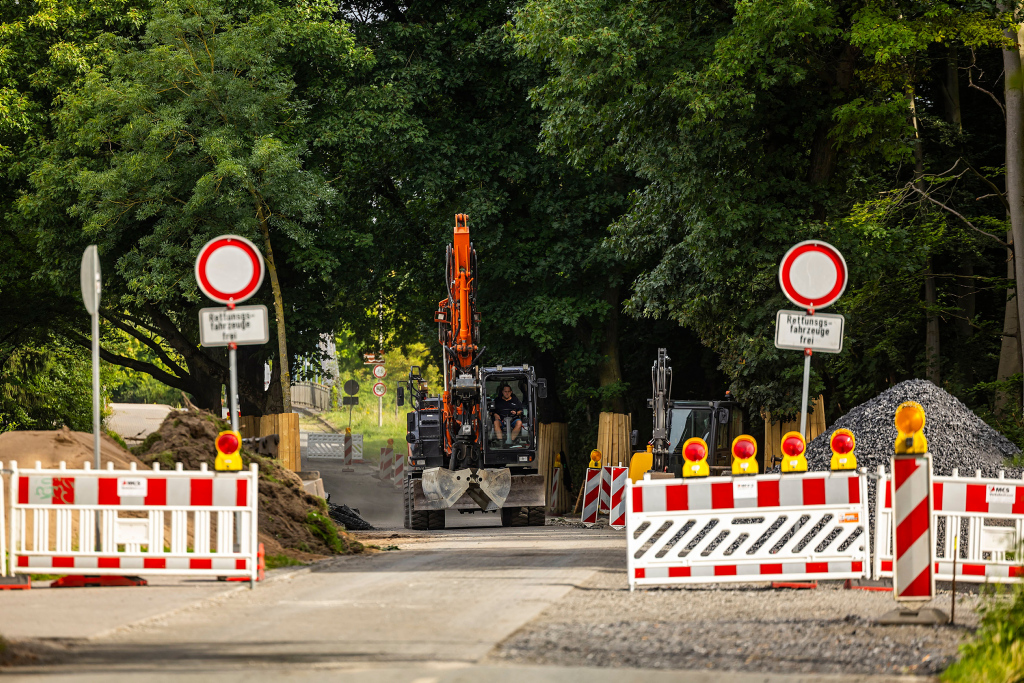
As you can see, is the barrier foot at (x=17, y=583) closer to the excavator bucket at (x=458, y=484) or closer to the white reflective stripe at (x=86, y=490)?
the white reflective stripe at (x=86, y=490)

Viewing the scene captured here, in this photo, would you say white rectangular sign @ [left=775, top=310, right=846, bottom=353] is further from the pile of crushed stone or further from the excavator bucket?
the excavator bucket

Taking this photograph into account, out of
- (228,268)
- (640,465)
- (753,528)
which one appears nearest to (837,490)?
(753,528)

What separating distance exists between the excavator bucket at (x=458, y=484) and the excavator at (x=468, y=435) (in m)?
0.02

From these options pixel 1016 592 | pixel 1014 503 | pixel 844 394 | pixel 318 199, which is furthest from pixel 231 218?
pixel 1016 592

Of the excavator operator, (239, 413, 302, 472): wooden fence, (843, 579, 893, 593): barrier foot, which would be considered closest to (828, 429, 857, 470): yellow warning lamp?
(843, 579, 893, 593): barrier foot

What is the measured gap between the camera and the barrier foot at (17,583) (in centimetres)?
1043

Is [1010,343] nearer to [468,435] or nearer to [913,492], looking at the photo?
[468,435]

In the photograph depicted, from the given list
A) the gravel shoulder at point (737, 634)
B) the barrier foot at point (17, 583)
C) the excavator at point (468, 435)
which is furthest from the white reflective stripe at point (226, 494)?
the excavator at point (468, 435)

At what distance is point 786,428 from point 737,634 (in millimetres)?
15790

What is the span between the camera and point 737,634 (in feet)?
26.5

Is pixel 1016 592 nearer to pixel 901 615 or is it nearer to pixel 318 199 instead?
pixel 901 615

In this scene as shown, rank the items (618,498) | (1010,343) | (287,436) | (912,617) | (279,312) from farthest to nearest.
→ (279,312), (287,436), (1010,343), (618,498), (912,617)

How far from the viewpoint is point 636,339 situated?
34.8m

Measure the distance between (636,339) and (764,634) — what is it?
2687 centimetres
